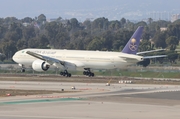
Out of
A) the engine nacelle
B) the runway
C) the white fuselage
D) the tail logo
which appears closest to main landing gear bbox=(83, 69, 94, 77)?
the white fuselage

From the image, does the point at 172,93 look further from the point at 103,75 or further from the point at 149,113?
the point at 103,75

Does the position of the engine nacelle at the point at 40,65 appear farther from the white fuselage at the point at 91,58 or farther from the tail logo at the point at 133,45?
the tail logo at the point at 133,45

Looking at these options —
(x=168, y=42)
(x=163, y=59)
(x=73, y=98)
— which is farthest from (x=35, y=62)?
(x=168, y=42)

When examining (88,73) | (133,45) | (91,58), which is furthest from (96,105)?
(88,73)

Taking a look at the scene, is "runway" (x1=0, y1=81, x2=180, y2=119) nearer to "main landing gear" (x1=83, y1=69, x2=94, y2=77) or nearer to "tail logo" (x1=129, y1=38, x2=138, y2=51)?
"tail logo" (x1=129, y1=38, x2=138, y2=51)

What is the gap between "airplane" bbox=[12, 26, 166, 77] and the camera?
269 feet

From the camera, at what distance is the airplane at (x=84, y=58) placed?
82.0 meters

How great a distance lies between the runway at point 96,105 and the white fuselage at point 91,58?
20909mm

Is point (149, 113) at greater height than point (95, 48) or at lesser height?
lesser

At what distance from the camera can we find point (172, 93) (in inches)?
2269

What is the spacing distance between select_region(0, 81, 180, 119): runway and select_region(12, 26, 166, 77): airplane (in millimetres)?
21396

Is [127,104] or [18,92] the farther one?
[18,92]

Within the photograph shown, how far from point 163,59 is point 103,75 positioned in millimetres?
46340

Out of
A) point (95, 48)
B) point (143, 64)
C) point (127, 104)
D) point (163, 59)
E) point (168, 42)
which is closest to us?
point (127, 104)
